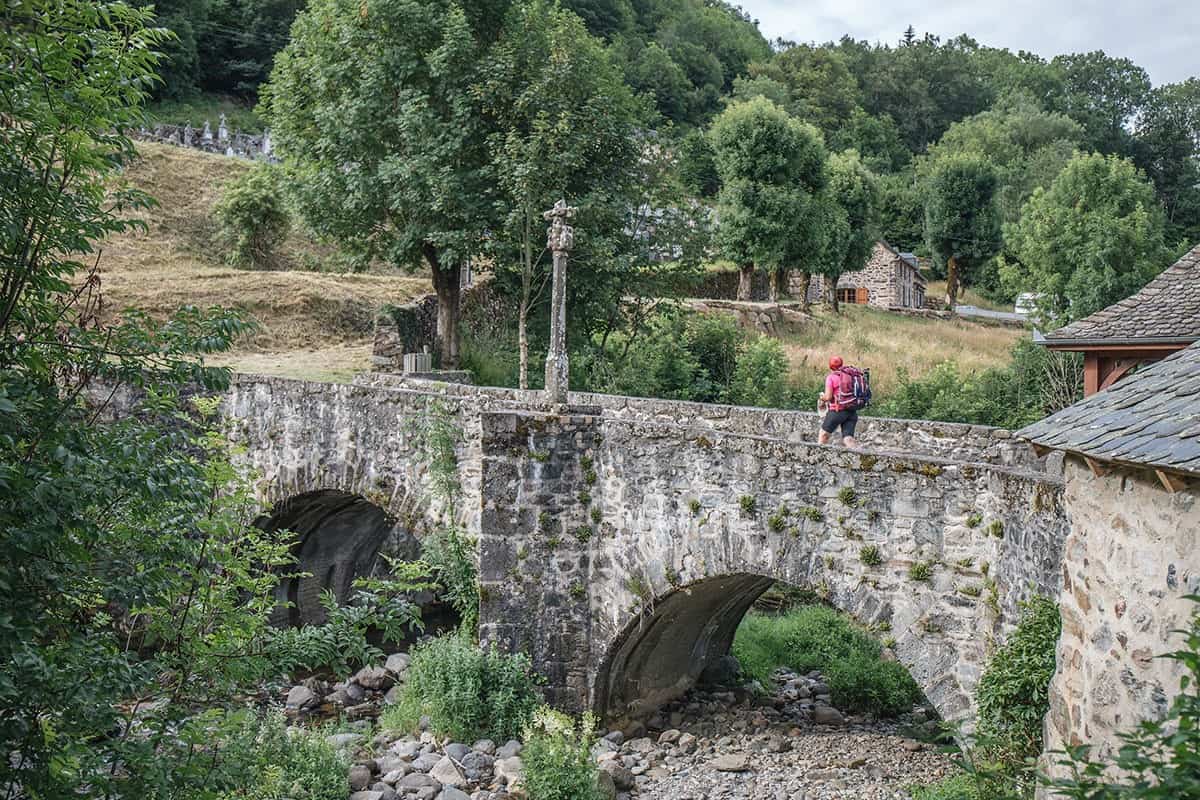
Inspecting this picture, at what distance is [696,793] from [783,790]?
0.84 metres

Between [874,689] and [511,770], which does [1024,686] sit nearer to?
[511,770]

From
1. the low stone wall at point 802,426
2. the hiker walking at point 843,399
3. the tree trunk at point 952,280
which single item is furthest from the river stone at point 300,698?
the tree trunk at point 952,280

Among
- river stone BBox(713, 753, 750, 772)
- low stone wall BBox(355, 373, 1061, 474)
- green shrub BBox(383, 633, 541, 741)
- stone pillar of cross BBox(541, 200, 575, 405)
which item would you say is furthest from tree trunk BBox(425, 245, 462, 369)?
river stone BBox(713, 753, 750, 772)

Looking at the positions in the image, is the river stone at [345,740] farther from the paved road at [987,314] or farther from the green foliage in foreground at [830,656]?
the paved road at [987,314]

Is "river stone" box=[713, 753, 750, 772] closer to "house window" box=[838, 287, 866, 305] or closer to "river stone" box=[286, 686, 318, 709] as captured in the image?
"river stone" box=[286, 686, 318, 709]

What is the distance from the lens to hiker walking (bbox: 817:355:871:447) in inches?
474

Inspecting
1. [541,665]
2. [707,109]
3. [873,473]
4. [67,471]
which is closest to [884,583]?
[873,473]

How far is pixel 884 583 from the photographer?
29.9 feet

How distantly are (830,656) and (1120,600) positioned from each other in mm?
10515

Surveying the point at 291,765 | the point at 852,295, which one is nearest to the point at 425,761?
the point at 291,765

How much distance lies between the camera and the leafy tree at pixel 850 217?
39.1 m

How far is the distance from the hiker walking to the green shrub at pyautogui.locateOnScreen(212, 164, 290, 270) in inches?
896

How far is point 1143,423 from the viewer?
5062mm

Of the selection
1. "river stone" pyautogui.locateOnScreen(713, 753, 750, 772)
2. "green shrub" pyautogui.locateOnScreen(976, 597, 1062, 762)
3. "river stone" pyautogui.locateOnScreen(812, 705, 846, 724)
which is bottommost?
"river stone" pyautogui.locateOnScreen(812, 705, 846, 724)
